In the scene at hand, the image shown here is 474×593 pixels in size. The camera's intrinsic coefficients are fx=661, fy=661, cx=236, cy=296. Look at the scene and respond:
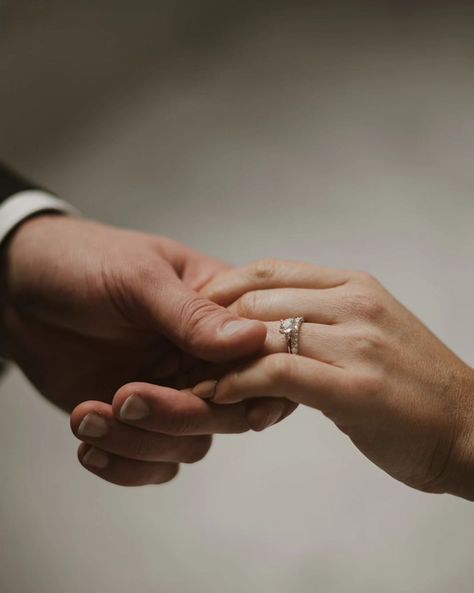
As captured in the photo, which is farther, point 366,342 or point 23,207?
point 23,207

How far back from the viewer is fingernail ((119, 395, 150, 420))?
→ 97cm

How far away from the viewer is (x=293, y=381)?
3.16ft

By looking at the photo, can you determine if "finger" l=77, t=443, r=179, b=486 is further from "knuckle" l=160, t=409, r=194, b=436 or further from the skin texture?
"knuckle" l=160, t=409, r=194, b=436

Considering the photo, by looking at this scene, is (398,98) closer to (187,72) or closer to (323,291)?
(187,72)

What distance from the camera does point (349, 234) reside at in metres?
1.71

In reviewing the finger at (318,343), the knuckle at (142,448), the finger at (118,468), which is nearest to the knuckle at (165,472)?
the finger at (118,468)

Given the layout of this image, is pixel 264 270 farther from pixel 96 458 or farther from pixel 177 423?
pixel 96 458

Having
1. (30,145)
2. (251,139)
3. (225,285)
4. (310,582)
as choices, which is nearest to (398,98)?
(251,139)

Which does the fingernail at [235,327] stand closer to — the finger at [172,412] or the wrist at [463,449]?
the finger at [172,412]

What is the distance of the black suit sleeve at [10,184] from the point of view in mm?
1480

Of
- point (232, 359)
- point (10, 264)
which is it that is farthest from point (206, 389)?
point (10, 264)

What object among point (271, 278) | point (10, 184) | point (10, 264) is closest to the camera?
point (271, 278)

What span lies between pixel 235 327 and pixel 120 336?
0.37 metres

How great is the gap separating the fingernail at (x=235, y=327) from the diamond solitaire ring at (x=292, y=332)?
0.27 feet
